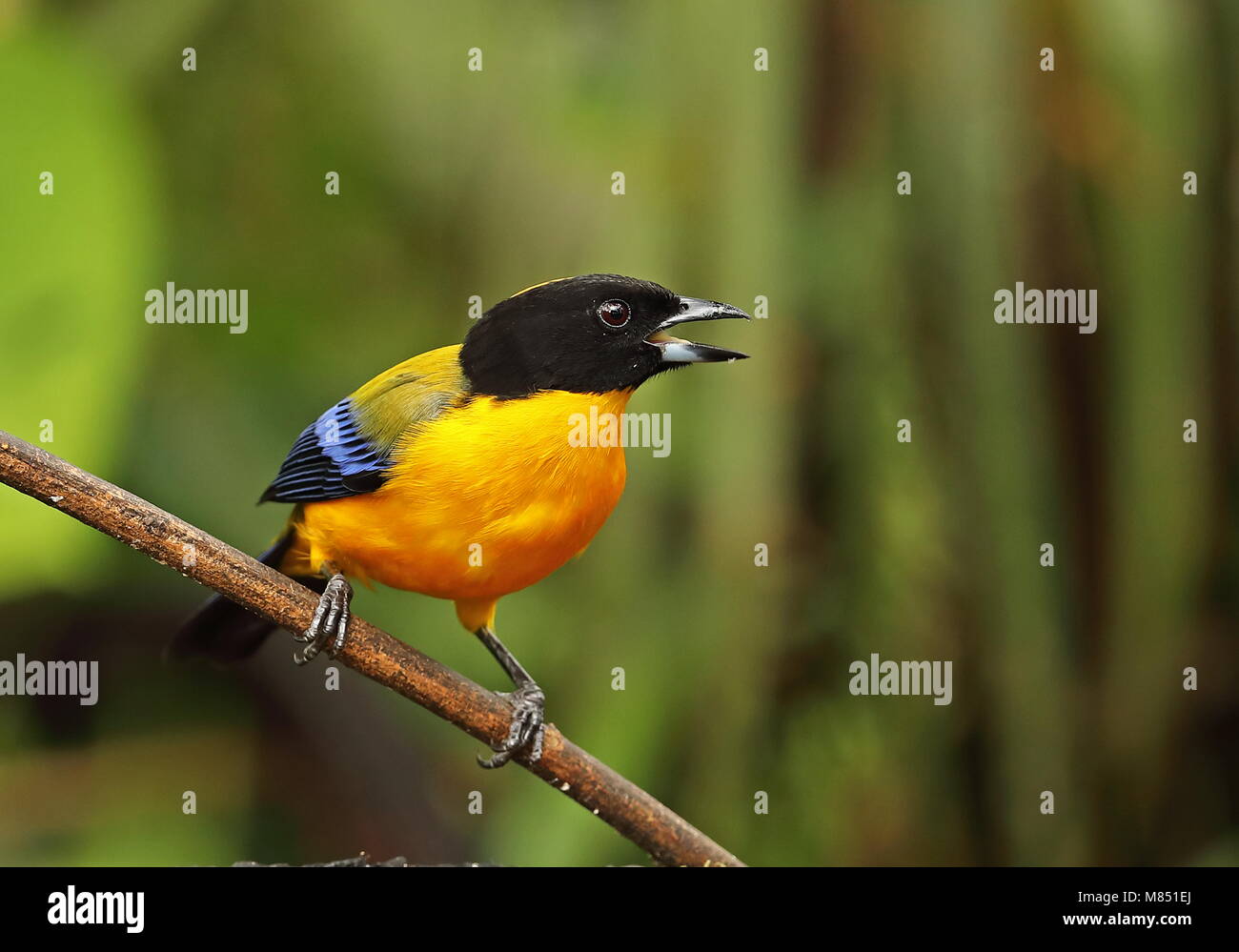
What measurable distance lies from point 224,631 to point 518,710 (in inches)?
29.1

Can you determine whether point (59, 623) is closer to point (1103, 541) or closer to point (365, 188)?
point (365, 188)

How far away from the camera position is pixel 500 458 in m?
2.46

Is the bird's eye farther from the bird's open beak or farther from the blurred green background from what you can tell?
the blurred green background

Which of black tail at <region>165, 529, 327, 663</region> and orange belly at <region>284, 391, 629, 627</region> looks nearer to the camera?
orange belly at <region>284, 391, 629, 627</region>

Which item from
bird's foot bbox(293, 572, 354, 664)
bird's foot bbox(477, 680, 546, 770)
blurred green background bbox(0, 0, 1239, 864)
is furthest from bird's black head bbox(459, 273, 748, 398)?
bird's foot bbox(477, 680, 546, 770)

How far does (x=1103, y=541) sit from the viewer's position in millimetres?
2992

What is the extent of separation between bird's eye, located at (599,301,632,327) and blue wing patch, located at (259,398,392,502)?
1.67 feet

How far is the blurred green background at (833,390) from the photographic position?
2.79 meters

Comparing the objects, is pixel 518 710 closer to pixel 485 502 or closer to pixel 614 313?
pixel 485 502

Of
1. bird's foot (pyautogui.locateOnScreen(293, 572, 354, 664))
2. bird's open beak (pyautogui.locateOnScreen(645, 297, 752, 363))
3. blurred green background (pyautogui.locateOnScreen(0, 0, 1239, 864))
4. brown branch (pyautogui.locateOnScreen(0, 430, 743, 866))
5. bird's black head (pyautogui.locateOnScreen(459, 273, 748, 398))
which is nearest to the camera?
brown branch (pyautogui.locateOnScreen(0, 430, 743, 866))

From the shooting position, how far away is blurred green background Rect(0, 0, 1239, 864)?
2.79 meters

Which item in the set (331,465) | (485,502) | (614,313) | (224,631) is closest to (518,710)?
(485,502)

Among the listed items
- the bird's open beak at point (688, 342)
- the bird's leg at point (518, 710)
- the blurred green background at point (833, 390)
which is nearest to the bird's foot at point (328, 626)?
the bird's leg at point (518, 710)

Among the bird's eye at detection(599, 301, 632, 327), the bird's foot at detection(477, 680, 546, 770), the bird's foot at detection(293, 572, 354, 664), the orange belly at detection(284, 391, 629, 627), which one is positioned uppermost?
the bird's eye at detection(599, 301, 632, 327)
